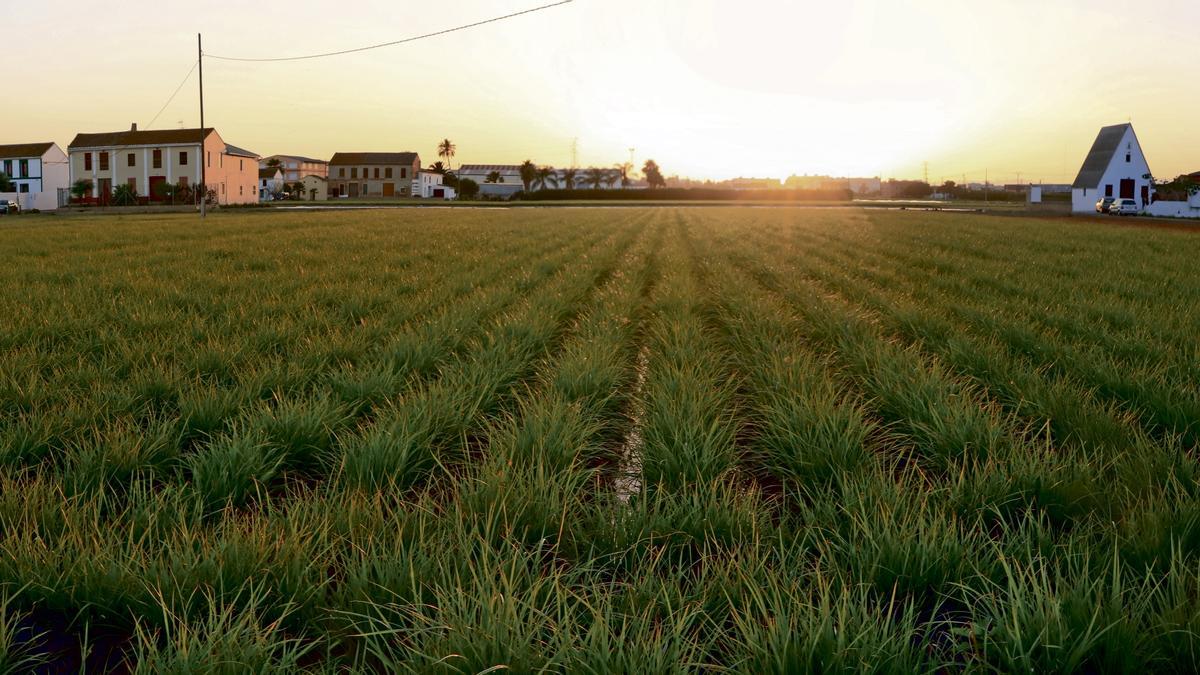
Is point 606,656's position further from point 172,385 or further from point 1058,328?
point 1058,328

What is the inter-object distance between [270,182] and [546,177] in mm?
43877

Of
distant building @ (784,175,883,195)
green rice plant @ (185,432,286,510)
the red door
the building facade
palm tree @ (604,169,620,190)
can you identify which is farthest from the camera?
distant building @ (784,175,883,195)

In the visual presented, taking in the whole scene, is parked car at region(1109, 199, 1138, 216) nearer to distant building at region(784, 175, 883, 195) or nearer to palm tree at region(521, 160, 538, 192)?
palm tree at region(521, 160, 538, 192)

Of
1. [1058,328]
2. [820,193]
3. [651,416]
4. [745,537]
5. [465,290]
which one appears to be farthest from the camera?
[820,193]

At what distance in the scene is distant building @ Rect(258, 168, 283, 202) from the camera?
96.7 meters

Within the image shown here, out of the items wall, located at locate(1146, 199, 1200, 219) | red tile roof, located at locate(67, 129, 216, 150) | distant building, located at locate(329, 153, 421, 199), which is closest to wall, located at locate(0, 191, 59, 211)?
red tile roof, located at locate(67, 129, 216, 150)

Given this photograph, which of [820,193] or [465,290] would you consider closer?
[465,290]

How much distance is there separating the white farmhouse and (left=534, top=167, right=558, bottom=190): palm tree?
76.8 metres

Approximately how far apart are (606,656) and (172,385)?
12.4 feet

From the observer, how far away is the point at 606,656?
1.68 m

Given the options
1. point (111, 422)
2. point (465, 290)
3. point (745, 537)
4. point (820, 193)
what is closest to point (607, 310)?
point (465, 290)

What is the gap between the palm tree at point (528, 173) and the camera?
115850 mm

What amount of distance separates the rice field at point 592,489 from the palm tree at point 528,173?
365ft

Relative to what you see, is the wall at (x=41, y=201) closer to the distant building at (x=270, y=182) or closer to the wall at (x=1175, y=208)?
the distant building at (x=270, y=182)
